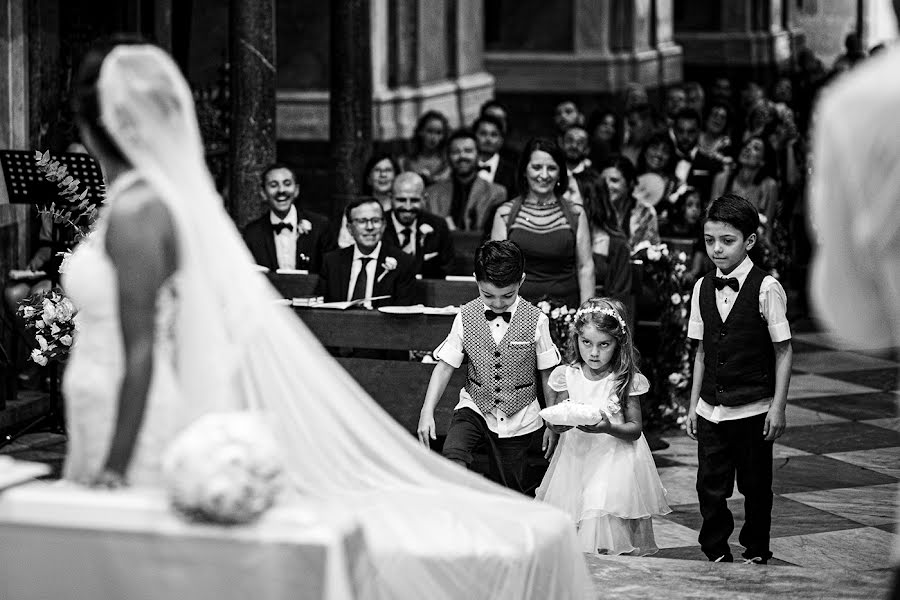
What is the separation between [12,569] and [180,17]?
10.4 m

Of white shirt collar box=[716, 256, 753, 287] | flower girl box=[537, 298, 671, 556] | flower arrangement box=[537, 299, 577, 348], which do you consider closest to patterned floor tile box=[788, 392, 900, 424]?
flower arrangement box=[537, 299, 577, 348]

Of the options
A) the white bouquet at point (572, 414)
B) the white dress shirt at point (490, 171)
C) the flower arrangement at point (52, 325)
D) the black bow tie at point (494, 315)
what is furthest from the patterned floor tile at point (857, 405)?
the flower arrangement at point (52, 325)

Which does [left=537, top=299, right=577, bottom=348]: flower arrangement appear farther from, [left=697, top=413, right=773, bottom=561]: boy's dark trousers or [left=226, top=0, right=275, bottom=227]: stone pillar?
[left=226, top=0, right=275, bottom=227]: stone pillar

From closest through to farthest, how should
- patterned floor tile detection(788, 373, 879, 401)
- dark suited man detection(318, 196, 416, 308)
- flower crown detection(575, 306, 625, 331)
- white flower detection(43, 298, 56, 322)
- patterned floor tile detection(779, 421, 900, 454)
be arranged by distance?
1. flower crown detection(575, 306, 625, 331)
2. white flower detection(43, 298, 56, 322)
3. dark suited man detection(318, 196, 416, 308)
4. patterned floor tile detection(779, 421, 900, 454)
5. patterned floor tile detection(788, 373, 879, 401)

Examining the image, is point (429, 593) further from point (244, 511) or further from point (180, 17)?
point (180, 17)

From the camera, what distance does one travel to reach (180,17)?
13742 mm

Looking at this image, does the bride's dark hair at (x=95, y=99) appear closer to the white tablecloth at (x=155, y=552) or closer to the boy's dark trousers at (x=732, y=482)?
the white tablecloth at (x=155, y=552)

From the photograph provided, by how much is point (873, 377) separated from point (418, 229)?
11.4ft

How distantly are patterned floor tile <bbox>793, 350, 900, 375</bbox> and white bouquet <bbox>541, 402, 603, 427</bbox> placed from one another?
528 cm

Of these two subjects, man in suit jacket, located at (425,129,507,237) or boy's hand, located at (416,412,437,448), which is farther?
man in suit jacket, located at (425,129,507,237)

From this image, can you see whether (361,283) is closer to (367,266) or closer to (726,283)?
(367,266)

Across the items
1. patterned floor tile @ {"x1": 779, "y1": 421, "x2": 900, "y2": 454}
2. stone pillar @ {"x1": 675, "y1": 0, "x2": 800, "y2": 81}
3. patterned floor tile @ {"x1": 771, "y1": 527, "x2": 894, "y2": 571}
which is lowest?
patterned floor tile @ {"x1": 771, "y1": 527, "x2": 894, "y2": 571}

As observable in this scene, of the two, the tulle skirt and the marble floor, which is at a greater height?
the tulle skirt

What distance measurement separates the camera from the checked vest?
654cm
